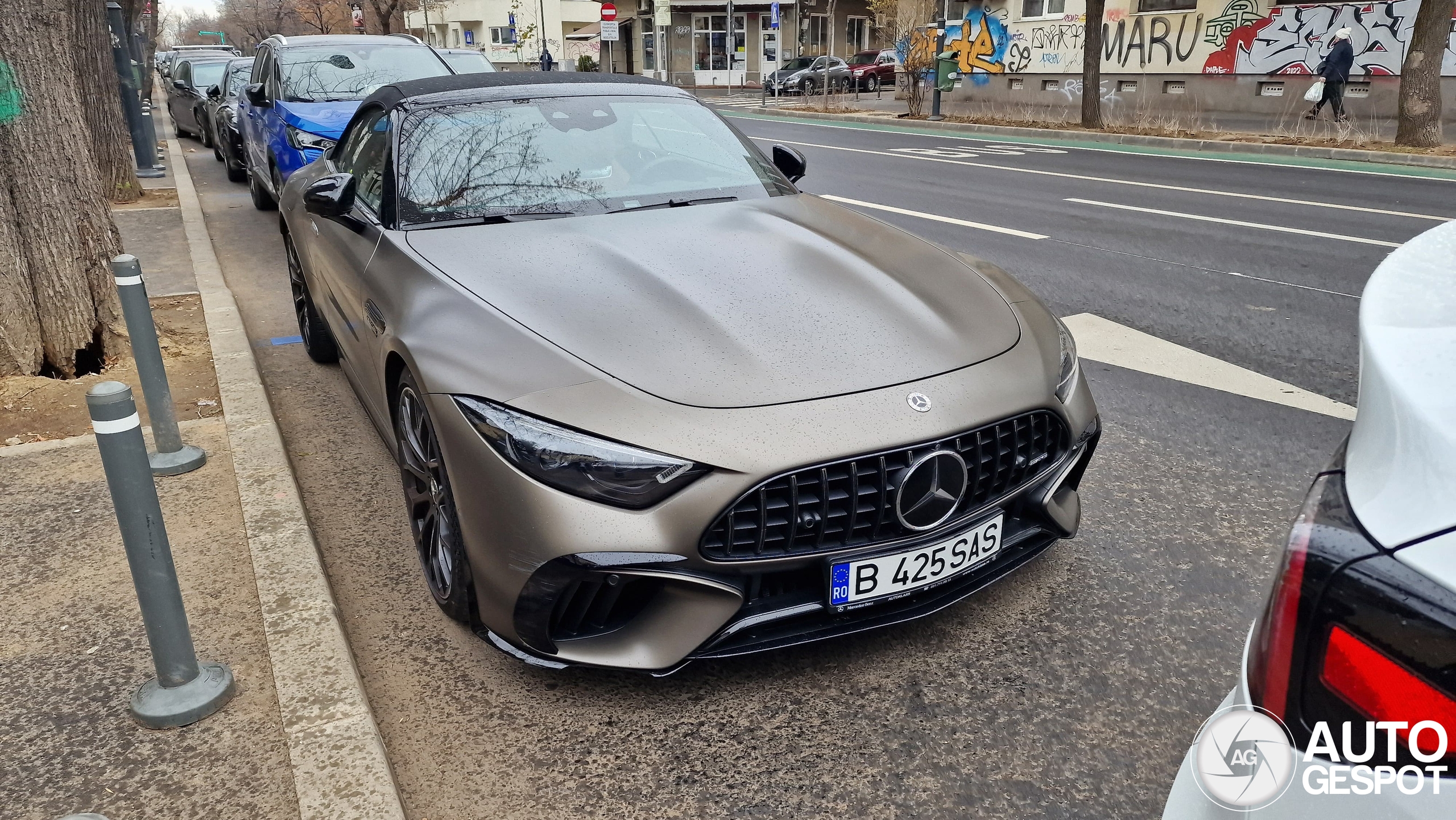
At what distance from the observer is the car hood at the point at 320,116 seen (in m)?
8.49

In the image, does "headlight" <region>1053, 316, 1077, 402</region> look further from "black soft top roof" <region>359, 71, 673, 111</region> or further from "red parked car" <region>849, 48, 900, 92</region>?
"red parked car" <region>849, 48, 900, 92</region>

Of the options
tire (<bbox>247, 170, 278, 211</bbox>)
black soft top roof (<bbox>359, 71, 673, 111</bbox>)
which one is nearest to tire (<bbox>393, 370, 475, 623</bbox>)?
black soft top roof (<bbox>359, 71, 673, 111</bbox>)

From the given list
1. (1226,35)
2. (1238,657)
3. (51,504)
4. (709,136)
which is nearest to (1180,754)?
(1238,657)

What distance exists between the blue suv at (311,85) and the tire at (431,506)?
6071 millimetres

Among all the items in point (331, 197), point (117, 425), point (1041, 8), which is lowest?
point (117, 425)

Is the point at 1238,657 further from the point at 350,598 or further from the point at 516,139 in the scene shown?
the point at 516,139

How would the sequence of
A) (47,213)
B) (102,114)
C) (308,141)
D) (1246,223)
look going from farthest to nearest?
1. (102,114)
2. (1246,223)
3. (308,141)
4. (47,213)

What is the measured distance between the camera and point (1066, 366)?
300 cm

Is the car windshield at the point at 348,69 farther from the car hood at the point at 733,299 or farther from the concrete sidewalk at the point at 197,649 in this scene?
the car hood at the point at 733,299

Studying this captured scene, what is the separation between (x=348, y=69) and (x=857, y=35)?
52.2 metres

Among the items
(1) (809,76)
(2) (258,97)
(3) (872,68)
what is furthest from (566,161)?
(3) (872,68)

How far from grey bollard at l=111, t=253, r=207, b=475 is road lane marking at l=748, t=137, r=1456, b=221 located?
21.7 ft

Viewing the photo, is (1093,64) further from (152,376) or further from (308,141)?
(152,376)

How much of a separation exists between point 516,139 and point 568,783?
248 centimetres
